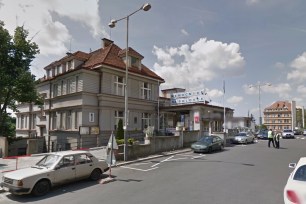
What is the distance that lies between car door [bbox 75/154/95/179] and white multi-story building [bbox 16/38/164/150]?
11991 mm

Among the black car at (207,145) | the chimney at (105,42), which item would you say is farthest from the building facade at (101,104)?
the black car at (207,145)

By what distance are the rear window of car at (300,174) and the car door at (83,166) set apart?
29.1 feet

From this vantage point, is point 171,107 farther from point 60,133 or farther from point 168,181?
point 168,181

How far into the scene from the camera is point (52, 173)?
10711 mm

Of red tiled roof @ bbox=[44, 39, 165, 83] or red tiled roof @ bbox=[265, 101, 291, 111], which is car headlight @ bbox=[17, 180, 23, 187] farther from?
red tiled roof @ bbox=[265, 101, 291, 111]

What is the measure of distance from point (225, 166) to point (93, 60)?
18638mm

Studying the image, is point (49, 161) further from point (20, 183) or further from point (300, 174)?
point (300, 174)

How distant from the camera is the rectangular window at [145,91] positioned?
30.4m

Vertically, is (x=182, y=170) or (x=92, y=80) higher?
(x=92, y=80)

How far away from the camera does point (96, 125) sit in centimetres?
2525

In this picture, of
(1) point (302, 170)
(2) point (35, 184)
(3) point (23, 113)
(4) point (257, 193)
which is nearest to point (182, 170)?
(4) point (257, 193)

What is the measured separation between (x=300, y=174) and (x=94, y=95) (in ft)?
70.2

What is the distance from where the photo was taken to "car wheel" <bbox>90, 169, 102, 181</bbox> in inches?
489

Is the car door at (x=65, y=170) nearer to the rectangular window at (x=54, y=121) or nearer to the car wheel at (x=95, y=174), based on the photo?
the car wheel at (x=95, y=174)
